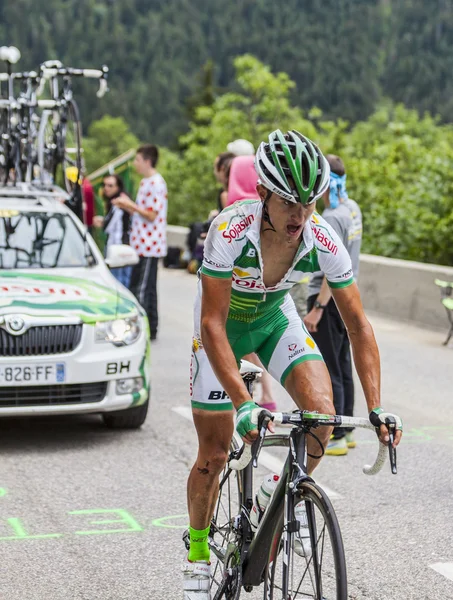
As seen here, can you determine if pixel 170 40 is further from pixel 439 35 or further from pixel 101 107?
pixel 439 35

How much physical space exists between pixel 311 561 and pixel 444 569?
67.1 inches

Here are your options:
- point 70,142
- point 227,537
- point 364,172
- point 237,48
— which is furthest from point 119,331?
point 237,48

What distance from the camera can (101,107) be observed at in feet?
Result: 453

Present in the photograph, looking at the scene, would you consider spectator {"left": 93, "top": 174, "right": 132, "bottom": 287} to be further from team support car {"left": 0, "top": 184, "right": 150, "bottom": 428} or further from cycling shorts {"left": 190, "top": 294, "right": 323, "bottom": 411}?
cycling shorts {"left": 190, "top": 294, "right": 323, "bottom": 411}

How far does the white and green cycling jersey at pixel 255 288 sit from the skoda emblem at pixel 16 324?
3.17 metres

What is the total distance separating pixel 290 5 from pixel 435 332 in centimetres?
14231

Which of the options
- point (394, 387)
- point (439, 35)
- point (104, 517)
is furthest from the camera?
point (439, 35)

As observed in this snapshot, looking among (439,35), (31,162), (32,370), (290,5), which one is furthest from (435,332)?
(290,5)

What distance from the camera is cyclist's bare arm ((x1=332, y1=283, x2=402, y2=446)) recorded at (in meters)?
3.83

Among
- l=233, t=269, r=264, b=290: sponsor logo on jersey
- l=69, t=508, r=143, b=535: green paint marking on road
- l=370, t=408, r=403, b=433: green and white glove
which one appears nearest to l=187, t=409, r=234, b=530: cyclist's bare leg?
l=233, t=269, r=264, b=290: sponsor logo on jersey

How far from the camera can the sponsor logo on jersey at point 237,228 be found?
158 inches

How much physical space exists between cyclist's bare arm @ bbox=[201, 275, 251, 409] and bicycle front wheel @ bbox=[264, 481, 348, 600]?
445 millimetres

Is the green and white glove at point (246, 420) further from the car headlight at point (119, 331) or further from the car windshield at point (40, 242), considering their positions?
the car windshield at point (40, 242)

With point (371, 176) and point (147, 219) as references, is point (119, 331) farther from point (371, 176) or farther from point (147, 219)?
point (371, 176)
